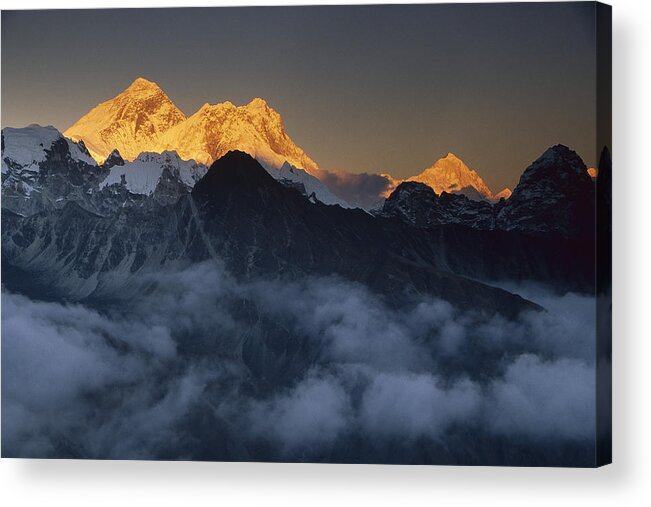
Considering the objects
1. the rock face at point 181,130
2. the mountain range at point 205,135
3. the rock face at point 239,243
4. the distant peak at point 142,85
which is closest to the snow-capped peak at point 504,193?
the mountain range at point 205,135

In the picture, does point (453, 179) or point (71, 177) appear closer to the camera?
point (453, 179)

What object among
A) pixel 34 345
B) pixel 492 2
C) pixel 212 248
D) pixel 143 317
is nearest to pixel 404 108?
pixel 492 2

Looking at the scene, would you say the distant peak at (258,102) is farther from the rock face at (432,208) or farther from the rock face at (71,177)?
the rock face at (432,208)

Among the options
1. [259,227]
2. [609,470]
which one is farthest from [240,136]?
[609,470]

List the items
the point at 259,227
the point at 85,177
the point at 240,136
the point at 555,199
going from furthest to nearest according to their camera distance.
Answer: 1. the point at 85,177
2. the point at 240,136
3. the point at 259,227
4. the point at 555,199

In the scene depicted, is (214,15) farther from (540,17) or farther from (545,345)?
(545,345)

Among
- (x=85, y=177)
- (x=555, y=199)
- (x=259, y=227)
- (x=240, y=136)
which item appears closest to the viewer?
(x=555, y=199)

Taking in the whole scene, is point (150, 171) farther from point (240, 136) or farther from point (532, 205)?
point (532, 205)
